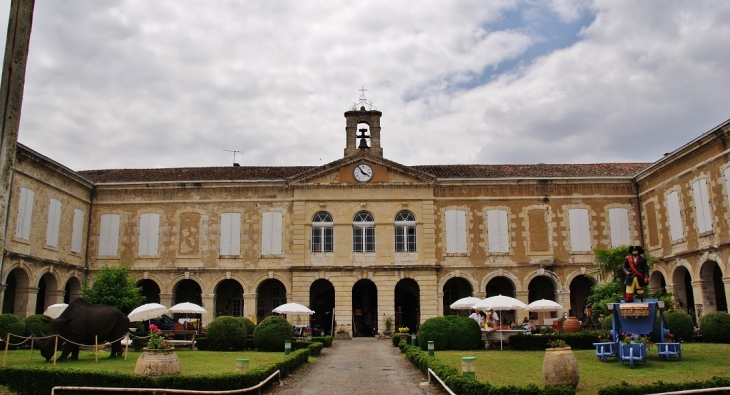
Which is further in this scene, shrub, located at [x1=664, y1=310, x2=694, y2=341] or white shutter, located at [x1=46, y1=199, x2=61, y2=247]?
white shutter, located at [x1=46, y1=199, x2=61, y2=247]

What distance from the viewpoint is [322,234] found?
33.1m

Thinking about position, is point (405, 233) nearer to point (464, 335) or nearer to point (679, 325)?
point (464, 335)

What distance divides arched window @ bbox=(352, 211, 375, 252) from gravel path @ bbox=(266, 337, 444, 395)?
966 centimetres

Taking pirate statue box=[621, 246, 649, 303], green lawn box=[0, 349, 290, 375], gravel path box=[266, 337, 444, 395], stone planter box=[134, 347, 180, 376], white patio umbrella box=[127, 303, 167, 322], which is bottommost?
gravel path box=[266, 337, 444, 395]

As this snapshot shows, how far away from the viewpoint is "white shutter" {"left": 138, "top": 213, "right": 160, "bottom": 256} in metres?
33.2

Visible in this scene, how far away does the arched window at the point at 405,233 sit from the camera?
108 feet

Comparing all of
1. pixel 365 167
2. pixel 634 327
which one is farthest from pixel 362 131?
pixel 634 327

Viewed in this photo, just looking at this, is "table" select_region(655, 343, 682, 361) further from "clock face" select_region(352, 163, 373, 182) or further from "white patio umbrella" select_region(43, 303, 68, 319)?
"clock face" select_region(352, 163, 373, 182)

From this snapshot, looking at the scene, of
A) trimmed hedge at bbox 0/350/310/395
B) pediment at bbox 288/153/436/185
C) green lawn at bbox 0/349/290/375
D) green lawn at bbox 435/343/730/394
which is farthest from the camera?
pediment at bbox 288/153/436/185

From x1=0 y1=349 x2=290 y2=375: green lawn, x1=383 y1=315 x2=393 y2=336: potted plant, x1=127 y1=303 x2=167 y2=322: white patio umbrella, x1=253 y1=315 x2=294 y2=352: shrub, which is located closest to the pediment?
x1=383 y1=315 x2=393 y2=336: potted plant

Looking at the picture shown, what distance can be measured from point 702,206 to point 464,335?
12571 mm

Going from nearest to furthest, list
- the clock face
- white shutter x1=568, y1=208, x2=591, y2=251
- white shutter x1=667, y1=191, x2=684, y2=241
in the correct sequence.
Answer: white shutter x1=667, y1=191, x2=684, y2=241 → white shutter x1=568, y1=208, x2=591, y2=251 → the clock face

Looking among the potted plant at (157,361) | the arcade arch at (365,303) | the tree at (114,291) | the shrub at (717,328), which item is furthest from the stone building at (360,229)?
the potted plant at (157,361)

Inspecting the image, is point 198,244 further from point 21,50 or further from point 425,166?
point 21,50
